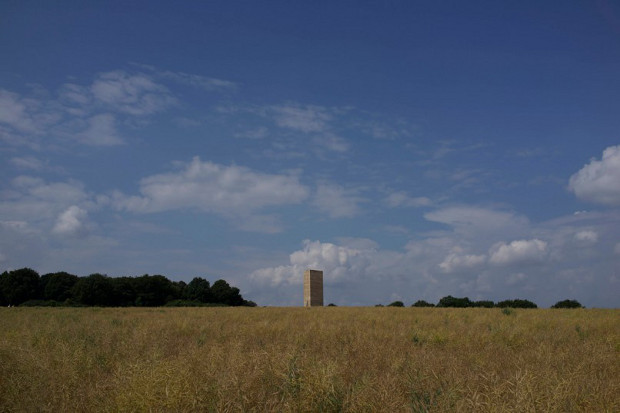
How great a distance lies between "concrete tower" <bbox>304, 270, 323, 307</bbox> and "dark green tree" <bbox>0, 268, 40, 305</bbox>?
154 ft

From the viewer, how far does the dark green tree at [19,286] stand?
2418 inches

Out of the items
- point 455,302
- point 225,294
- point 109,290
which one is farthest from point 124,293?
point 455,302

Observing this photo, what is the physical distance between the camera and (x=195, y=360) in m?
7.24

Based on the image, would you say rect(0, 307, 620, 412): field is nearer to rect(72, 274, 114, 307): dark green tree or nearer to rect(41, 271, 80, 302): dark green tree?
rect(72, 274, 114, 307): dark green tree

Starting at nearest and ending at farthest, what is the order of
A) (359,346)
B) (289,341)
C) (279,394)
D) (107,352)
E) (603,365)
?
1. (279,394)
2. (603,365)
3. (107,352)
4. (359,346)
5. (289,341)

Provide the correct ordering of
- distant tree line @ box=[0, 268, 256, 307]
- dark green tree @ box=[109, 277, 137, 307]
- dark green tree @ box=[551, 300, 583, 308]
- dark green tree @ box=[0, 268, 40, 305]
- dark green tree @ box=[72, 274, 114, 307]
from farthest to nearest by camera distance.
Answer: dark green tree @ box=[0, 268, 40, 305], dark green tree @ box=[109, 277, 137, 307], distant tree line @ box=[0, 268, 256, 307], dark green tree @ box=[72, 274, 114, 307], dark green tree @ box=[551, 300, 583, 308]

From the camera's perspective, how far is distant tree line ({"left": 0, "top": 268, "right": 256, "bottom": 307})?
53.3m

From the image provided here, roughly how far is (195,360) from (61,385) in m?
1.93

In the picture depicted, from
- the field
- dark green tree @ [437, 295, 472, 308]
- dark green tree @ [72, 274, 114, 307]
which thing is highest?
dark green tree @ [72, 274, 114, 307]

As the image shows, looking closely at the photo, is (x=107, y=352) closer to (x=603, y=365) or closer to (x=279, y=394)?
(x=279, y=394)

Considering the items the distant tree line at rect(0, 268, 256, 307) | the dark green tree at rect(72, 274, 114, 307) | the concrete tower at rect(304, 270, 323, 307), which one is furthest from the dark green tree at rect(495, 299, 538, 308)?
the dark green tree at rect(72, 274, 114, 307)

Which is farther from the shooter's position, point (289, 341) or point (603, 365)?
point (289, 341)

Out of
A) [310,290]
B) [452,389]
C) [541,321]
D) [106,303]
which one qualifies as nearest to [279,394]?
[452,389]

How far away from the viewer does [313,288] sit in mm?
37469
